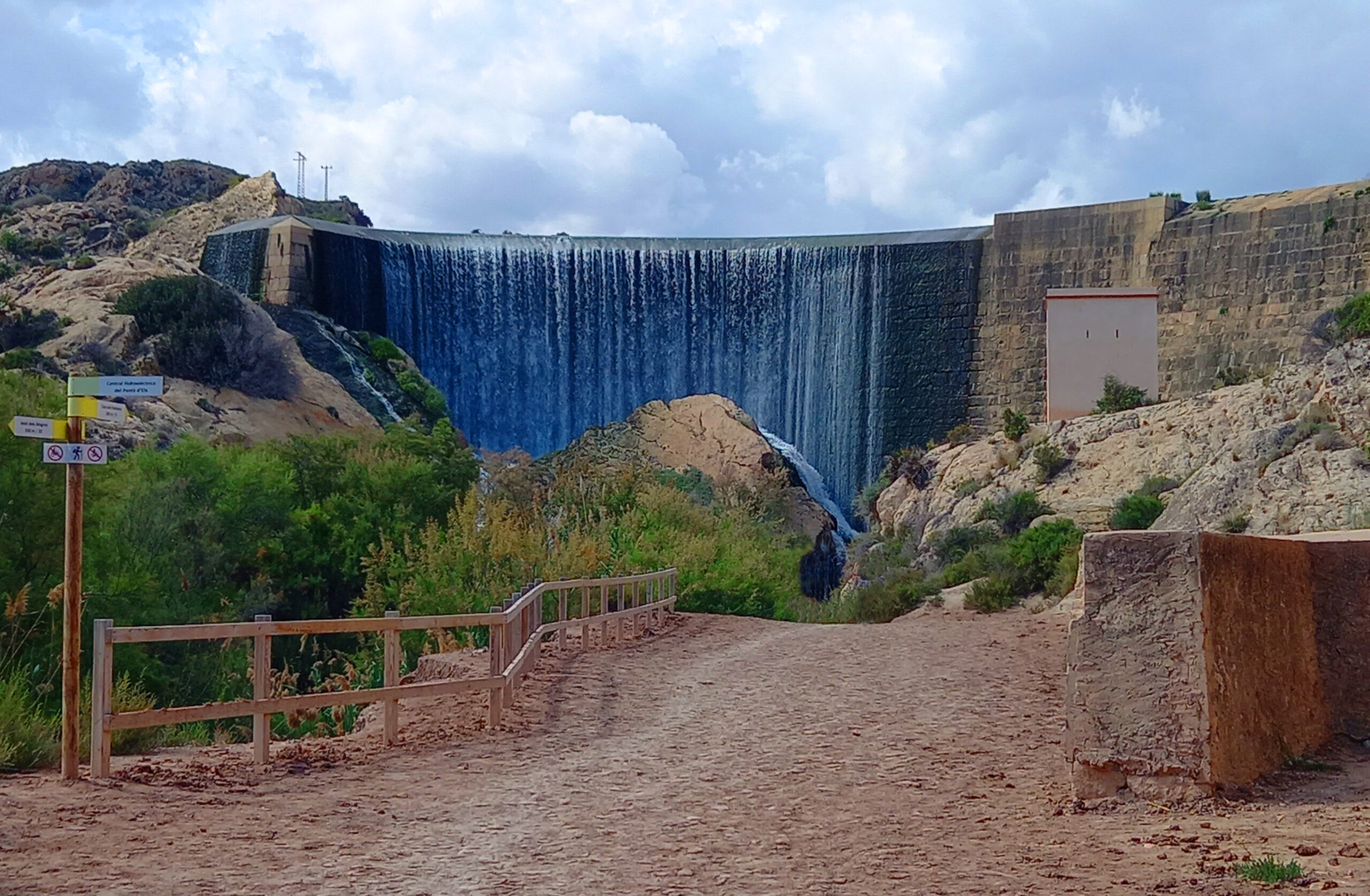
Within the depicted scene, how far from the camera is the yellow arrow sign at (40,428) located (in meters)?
9.30

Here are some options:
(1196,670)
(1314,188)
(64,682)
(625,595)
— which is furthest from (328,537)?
(1314,188)

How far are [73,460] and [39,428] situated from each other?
0.28m

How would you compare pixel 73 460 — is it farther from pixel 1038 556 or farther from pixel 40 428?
pixel 1038 556

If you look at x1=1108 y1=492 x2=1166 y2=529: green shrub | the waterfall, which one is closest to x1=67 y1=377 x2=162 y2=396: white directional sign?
x1=1108 y1=492 x2=1166 y2=529: green shrub

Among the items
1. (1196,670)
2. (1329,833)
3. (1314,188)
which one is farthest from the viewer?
(1314,188)

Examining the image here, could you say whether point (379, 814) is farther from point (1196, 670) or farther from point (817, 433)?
point (817, 433)

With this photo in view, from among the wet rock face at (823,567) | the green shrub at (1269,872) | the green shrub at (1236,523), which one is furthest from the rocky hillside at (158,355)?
the green shrub at (1269,872)

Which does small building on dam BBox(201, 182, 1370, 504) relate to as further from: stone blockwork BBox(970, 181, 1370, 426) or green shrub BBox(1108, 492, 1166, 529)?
green shrub BBox(1108, 492, 1166, 529)

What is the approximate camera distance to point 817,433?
46.5 meters

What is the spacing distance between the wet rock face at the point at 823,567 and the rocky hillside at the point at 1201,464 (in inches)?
53.2

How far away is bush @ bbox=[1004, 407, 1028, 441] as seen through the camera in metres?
37.4

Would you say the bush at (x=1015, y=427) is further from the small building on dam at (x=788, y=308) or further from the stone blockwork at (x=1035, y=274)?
the small building on dam at (x=788, y=308)

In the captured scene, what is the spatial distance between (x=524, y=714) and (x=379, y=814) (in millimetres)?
4187

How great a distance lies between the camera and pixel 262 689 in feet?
33.6
